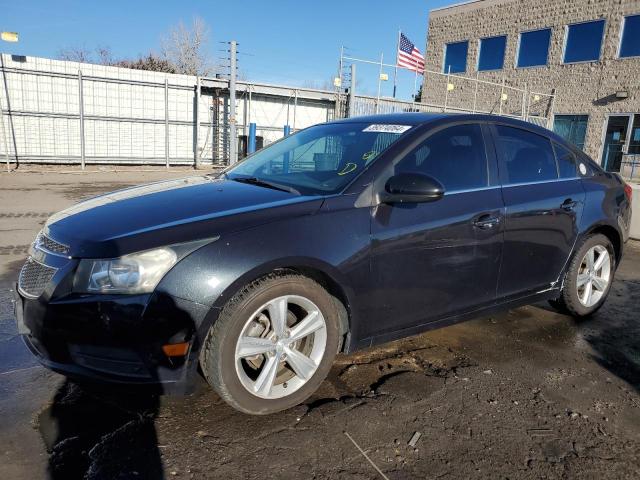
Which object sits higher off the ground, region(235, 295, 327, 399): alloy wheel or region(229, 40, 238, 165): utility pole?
region(229, 40, 238, 165): utility pole

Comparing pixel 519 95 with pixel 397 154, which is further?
pixel 519 95

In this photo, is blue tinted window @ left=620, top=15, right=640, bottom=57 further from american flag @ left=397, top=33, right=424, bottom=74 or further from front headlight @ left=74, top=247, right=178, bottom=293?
front headlight @ left=74, top=247, right=178, bottom=293

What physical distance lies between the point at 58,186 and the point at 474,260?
11188 millimetres

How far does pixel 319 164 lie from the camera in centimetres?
335

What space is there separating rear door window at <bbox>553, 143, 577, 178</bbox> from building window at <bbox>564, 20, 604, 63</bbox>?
2250 centimetres

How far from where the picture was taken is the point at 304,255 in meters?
2.56

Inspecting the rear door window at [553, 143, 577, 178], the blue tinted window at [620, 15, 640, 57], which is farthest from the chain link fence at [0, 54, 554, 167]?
the rear door window at [553, 143, 577, 178]

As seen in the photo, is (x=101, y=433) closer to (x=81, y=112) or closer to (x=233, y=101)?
(x=81, y=112)

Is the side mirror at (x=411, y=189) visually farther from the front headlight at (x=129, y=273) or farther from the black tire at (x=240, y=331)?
the front headlight at (x=129, y=273)

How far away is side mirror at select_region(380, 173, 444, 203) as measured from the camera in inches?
111

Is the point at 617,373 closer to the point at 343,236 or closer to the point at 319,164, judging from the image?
the point at 343,236

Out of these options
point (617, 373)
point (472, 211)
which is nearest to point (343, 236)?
point (472, 211)

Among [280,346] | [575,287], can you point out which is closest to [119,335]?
[280,346]

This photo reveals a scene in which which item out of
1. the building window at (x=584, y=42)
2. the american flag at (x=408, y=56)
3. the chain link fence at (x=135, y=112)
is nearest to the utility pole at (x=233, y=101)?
the chain link fence at (x=135, y=112)
